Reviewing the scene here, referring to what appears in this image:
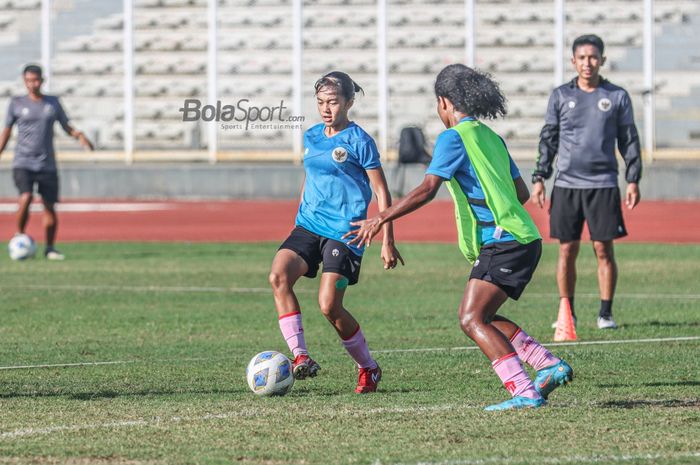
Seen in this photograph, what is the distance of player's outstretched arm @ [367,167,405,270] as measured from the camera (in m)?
7.82

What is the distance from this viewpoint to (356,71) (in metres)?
31.1

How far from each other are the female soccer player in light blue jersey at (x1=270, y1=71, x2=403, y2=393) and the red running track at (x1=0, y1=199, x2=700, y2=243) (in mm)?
13054

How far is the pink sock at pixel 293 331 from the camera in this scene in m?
8.24

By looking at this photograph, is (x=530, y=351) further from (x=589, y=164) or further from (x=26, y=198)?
(x=26, y=198)

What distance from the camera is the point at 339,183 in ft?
27.4

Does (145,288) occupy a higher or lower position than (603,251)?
lower

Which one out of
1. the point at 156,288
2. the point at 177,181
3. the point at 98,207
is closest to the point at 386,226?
the point at 156,288

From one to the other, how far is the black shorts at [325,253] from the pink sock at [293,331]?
0.97 feet

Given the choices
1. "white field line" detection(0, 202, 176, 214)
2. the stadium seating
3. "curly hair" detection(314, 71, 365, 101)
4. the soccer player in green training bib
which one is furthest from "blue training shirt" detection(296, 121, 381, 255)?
the stadium seating

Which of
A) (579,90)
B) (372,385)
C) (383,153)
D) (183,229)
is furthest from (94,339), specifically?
(383,153)

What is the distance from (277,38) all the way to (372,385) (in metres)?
24.1

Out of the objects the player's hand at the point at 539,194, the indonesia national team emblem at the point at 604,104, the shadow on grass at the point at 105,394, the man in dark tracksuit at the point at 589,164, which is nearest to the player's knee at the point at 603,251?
the man in dark tracksuit at the point at 589,164

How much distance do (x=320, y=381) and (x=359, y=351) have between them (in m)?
0.44

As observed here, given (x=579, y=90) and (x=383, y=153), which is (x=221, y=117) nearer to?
(x=383, y=153)
